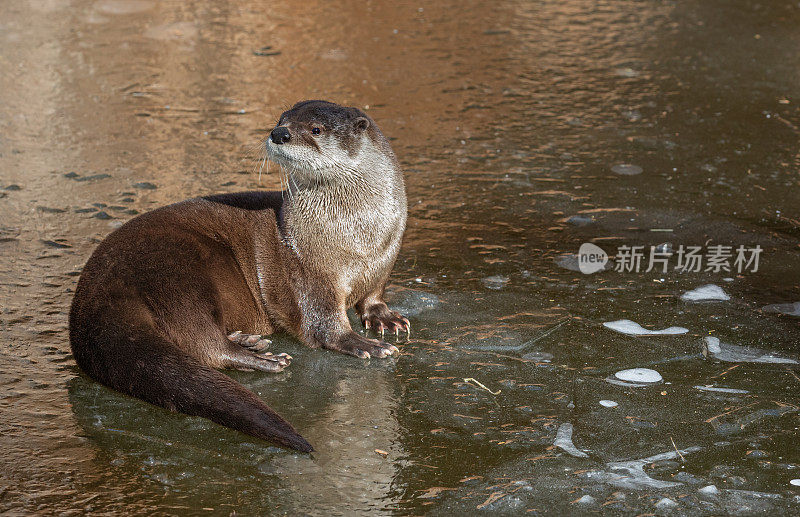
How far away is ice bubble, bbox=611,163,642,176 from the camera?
4.76 metres

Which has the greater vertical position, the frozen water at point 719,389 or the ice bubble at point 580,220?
the ice bubble at point 580,220

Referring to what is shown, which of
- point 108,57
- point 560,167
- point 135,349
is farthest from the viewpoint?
point 108,57

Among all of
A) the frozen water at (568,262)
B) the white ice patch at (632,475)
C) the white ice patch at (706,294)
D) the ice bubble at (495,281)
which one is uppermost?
the frozen water at (568,262)

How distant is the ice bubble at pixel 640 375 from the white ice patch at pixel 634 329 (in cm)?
26

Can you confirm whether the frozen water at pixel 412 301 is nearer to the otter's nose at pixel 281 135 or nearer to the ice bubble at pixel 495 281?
the ice bubble at pixel 495 281

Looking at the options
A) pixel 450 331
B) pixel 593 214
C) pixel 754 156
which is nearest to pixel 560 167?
pixel 593 214

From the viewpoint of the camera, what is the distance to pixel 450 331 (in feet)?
10.7

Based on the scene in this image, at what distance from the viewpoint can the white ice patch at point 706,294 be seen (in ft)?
11.4

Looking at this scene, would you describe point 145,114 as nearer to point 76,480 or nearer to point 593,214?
point 593,214

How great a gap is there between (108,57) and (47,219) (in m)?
2.72

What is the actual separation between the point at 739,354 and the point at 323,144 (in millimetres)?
→ 1451

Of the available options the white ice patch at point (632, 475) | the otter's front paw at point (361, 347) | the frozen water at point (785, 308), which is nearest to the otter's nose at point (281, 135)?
the otter's front paw at point (361, 347)

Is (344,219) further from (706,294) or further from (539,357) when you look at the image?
(706,294)

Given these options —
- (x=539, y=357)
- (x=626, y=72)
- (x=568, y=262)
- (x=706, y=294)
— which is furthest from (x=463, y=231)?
(x=626, y=72)
